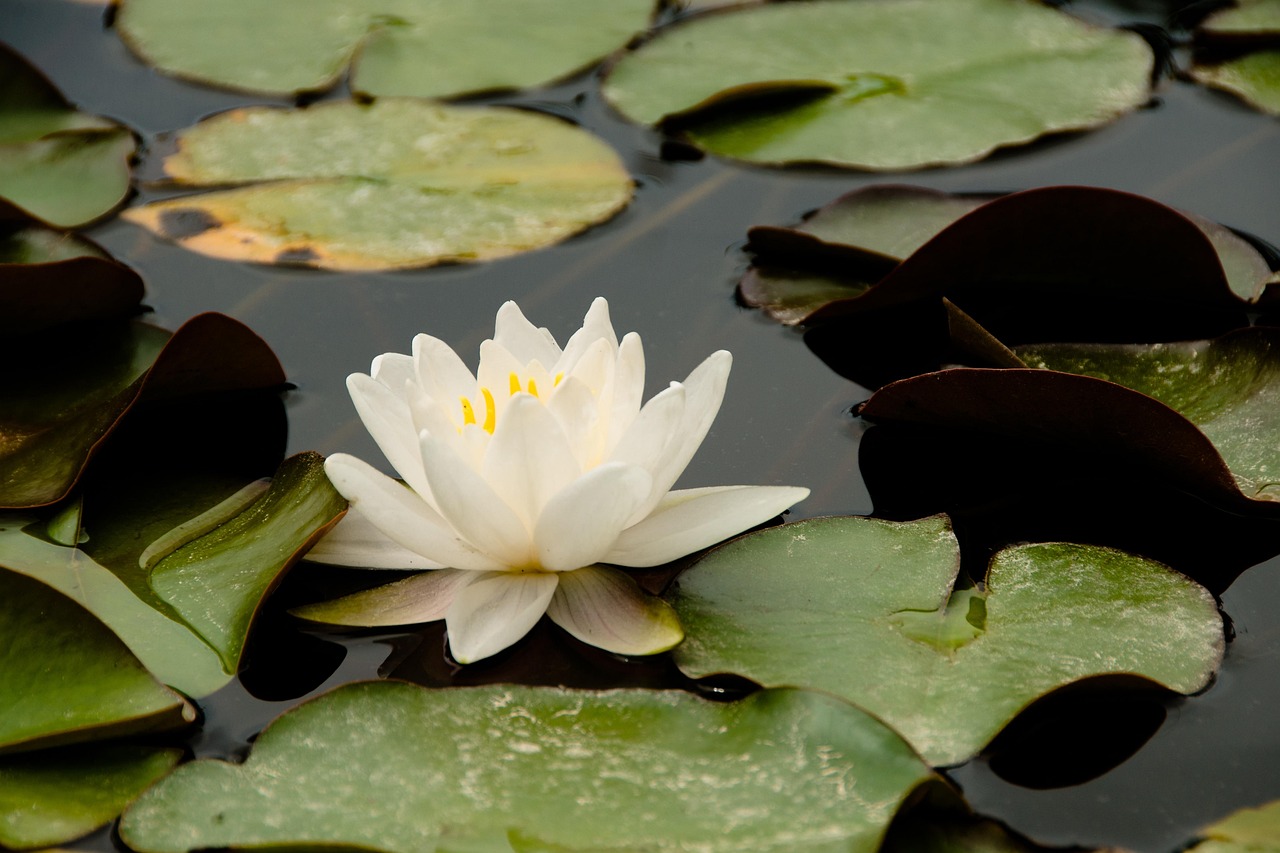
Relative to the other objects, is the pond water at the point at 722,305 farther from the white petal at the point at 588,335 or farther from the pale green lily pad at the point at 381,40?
the white petal at the point at 588,335

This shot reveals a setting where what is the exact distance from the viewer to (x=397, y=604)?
58.9 inches

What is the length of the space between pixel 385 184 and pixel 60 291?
28.5 inches

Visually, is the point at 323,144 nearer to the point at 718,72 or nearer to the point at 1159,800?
the point at 718,72

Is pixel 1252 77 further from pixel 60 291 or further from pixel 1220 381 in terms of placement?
pixel 60 291

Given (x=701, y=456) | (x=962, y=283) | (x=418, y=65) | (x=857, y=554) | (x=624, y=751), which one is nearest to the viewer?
(x=624, y=751)

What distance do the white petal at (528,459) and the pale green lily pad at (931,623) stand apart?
0.78ft

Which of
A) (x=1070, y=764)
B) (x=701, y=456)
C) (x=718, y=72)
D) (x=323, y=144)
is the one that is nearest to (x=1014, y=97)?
(x=718, y=72)

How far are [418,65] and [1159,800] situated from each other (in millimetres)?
2366

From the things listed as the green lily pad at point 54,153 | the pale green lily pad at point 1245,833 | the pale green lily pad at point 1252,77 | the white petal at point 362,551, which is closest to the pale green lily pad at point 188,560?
the white petal at point 362,551

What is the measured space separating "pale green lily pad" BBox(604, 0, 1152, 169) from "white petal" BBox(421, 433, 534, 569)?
1373 mm

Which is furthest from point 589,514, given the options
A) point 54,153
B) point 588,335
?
point 54,153

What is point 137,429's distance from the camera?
1892mm

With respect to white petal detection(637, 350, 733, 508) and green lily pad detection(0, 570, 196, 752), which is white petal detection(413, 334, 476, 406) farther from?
green lily pad detection(0, 570, 196, 752)

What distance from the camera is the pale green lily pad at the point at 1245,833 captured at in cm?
117
